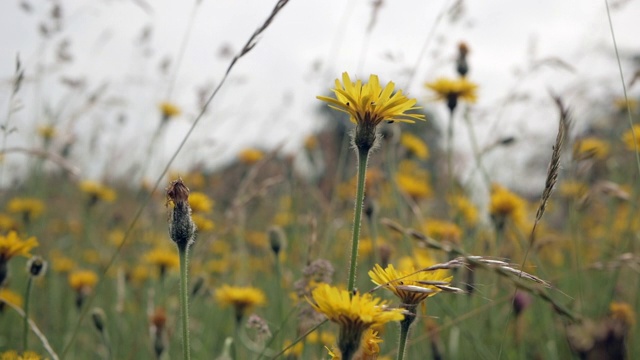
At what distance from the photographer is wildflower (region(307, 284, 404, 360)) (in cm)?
91

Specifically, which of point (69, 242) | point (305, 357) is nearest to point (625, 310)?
point (305, 357)

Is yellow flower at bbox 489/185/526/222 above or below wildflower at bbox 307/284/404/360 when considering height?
above

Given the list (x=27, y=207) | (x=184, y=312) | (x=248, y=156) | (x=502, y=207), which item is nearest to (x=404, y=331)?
(x=184, y=312)

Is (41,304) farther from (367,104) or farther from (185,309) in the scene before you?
(367,104)

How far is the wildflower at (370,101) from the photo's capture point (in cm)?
108

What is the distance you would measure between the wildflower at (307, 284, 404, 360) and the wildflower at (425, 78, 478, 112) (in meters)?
1.89

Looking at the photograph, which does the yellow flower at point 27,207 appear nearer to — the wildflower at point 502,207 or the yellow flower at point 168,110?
the yellow flower at point 168,110

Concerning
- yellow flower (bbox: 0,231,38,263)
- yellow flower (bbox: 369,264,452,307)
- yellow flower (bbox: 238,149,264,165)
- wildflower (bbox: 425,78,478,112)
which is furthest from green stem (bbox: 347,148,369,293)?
yellow flower (bbox: 238,149,264,165)

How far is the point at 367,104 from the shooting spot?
43.3 inches

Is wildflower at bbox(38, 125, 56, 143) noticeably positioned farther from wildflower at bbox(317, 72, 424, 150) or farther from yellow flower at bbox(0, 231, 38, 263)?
wildflower at bbox(317, 72, 424, 150)

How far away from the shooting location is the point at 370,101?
43.0 inches

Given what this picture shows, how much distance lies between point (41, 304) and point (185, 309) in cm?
272

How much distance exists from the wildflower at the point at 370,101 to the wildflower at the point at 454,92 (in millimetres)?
1632

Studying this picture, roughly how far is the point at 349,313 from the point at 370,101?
38cm
